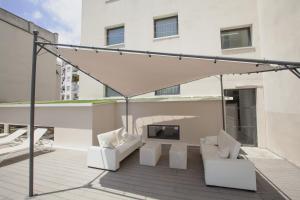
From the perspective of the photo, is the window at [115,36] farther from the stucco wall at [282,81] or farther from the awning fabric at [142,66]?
the stucco wall at [282,81]

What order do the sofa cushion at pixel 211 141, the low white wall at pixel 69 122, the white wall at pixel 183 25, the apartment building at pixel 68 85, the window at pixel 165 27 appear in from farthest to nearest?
1. the apartment building at pixel 68 85
2. the window at pixel 165 27
3. the white wall at pixel 183 25
4. the low white wall at pixel 69 122
5. the sofa cushion at pixel 211 141

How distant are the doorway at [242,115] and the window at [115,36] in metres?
7.36

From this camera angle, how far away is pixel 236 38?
27.6 ft

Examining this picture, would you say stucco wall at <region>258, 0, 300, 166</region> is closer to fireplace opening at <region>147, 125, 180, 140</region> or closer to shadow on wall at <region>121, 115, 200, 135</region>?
shadow on wall at <region>121, 115, 200, 135</region>

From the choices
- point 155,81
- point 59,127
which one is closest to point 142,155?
point 155,81

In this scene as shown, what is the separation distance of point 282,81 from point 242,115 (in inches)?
106

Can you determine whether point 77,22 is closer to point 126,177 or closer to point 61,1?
point 61,1

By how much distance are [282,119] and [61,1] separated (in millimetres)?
13686

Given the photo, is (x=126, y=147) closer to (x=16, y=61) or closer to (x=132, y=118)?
(x=132, y=118)

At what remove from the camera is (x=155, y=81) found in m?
6.04

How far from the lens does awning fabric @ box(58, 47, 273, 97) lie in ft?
12.5

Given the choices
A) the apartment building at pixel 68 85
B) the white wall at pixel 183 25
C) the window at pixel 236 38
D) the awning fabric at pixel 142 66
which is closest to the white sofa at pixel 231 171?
the awning fabric at pixel 142 66

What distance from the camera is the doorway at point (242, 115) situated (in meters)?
8.19

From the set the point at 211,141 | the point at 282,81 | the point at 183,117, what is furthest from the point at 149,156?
the point at 282,81
